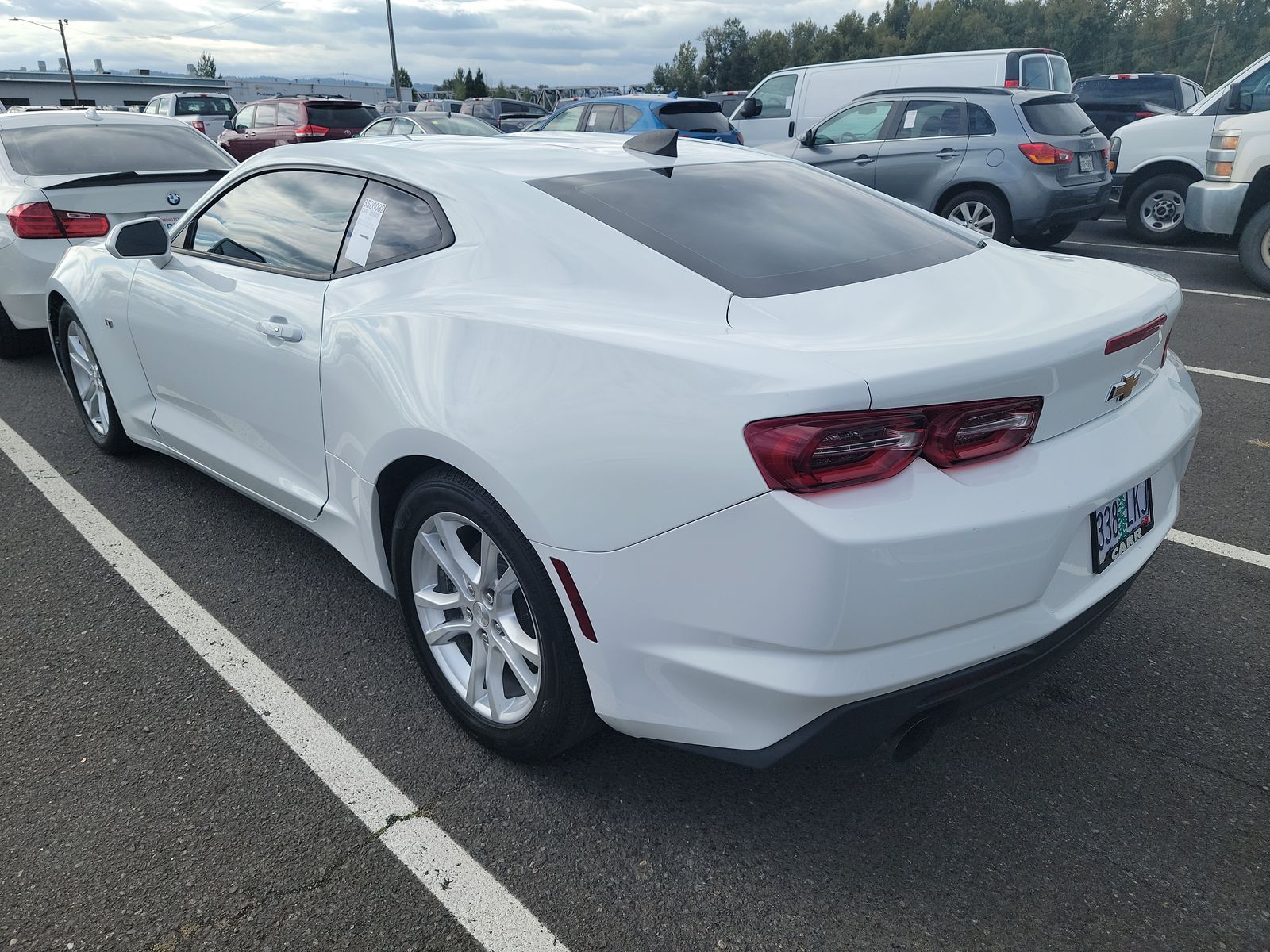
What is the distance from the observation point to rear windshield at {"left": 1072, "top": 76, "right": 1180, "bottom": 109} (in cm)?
1517

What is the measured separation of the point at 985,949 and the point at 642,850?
0.75m

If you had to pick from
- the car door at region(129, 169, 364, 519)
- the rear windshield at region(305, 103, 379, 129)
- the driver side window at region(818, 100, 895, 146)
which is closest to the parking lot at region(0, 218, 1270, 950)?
the car door at region(129, 169, 364, 519)

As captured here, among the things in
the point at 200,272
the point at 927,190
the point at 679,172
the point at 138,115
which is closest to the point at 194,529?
the point at 200,272

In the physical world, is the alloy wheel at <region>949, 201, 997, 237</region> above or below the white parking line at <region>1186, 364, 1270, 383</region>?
above

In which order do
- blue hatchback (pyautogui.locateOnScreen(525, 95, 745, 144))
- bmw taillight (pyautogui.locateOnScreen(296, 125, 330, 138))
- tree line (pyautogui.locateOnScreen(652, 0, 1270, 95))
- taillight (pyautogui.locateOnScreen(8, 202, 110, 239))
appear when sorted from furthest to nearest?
tree line (pyautogui.locateOnScreen(652, 0, 1270, 95)) < bmw taillight (pyautogui.locateOnScreen(296, 125, 330, 138)) < blue hatchback (pyautogui.locateOnScreen(525, 95, 745, 144)) < taillight (pyautogui.locateOnScreen(8, 202, 110, 239))

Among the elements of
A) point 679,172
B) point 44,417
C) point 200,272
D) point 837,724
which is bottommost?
point 44,417

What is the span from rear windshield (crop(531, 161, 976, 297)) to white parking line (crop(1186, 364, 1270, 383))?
12.5 feet

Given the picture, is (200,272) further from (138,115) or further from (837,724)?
(138,115)

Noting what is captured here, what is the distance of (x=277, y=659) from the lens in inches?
117

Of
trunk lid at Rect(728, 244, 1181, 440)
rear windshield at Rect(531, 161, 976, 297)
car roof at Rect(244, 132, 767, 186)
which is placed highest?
car roof at Rect(244, 132, 767, 186)

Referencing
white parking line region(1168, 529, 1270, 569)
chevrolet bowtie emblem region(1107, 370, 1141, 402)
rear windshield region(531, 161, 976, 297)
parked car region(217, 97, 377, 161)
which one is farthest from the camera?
parked car region(217, 97, 377, 161)

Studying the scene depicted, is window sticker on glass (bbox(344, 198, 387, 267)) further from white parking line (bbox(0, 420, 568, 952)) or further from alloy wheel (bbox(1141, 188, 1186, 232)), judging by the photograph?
alloy wheel (bbox(1141, 188, 1186, 232))

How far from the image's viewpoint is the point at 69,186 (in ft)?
18.6

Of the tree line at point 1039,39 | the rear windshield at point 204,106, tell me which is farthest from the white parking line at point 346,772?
the tree line at point 1039,39
